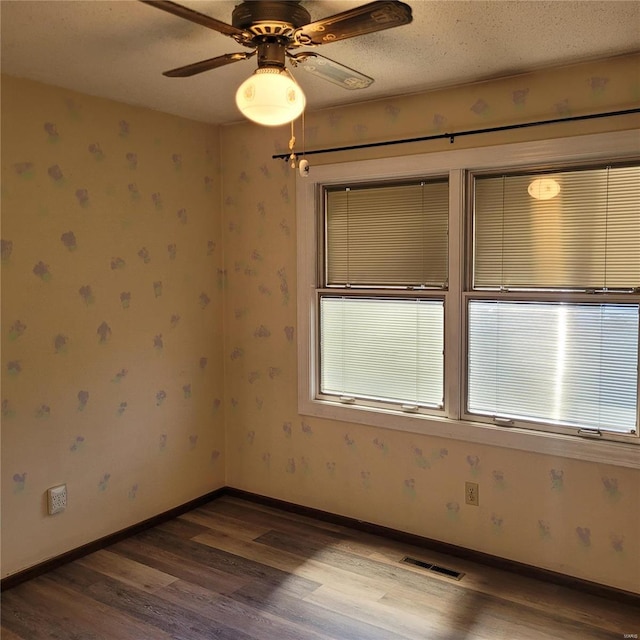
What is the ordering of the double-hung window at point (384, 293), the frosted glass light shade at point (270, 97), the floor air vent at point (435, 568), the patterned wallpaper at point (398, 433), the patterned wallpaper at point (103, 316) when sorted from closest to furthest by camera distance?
the frosted glass light shade at point (270, 97)
the patterned wallpaper at point (398, 433)
the patterned wallpaper at point (103, 316)
the floor air vent at point (435, 568)
the double-hung window at point (384, 293)

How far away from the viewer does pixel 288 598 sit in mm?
2852

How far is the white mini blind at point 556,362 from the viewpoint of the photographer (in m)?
2.80

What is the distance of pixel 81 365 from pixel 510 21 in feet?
8.36

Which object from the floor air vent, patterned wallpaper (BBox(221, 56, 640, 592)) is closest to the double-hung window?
patterned wallpaper (BBox(221, 56, 640, 592))

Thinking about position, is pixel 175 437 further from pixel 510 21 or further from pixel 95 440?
pixel 510 21

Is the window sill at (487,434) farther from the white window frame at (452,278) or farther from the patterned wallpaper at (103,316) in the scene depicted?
the patterned wallpaper at (103,316)

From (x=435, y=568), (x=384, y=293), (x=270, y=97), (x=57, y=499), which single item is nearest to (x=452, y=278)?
(x=384, y=293)

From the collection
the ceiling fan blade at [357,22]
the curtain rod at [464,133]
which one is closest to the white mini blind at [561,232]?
the curtain rod at [464,133]

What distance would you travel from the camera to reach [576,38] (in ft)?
8.00

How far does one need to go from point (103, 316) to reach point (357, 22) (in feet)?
7.03

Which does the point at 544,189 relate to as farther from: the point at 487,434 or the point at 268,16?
the point at 268,16

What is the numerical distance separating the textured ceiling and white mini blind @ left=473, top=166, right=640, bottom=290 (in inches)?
20.9

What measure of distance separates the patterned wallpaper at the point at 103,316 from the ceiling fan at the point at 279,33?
112 centimetres

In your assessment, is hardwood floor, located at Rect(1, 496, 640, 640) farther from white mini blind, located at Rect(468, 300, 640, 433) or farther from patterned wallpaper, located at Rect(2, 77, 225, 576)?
Answer: white mini blind, located at Rect(468, 300, 640, 433)
